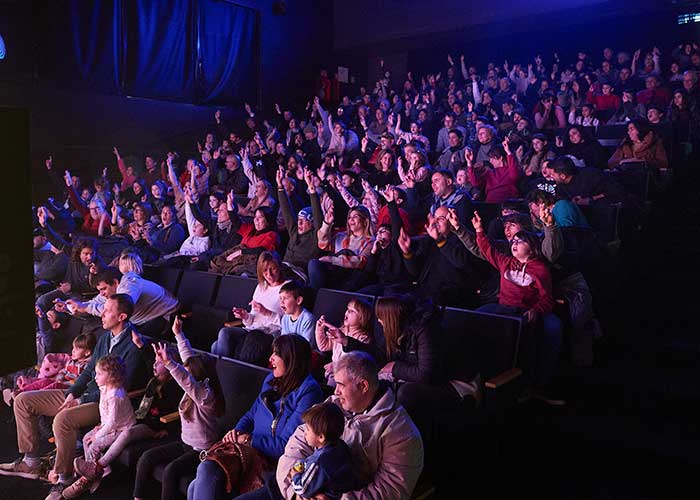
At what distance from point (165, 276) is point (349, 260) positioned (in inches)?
63.5

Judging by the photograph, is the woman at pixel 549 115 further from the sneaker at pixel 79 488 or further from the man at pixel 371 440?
the sneaker at pixel 79 488

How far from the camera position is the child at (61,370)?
3625mm

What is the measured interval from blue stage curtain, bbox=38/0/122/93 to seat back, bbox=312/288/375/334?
6.28 metres

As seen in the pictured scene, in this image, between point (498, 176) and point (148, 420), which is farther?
point (498, 176)

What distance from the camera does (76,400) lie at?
327 centimetres

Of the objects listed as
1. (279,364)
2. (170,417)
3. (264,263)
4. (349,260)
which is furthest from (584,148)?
(170,417)

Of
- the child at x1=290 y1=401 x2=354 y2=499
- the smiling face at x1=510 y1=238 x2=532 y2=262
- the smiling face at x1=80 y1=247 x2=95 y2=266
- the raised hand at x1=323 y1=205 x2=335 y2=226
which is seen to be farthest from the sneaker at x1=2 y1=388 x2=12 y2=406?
the smiling face at x1=510 y1=238 x2=532 y2=262

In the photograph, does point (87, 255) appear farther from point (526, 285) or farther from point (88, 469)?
point (526, 285)

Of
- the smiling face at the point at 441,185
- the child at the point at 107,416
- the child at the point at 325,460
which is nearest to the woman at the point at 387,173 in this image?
the smiling face at the point at 441,185

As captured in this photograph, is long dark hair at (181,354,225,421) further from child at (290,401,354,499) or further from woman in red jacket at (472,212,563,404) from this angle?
woman in red jacket at (472,212,563,404)

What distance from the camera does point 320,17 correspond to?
37.3 ft

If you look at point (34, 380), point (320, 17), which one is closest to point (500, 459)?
point (34, 380)

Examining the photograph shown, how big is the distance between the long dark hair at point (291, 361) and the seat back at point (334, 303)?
1045 mm

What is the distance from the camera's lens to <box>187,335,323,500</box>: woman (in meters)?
2.30
